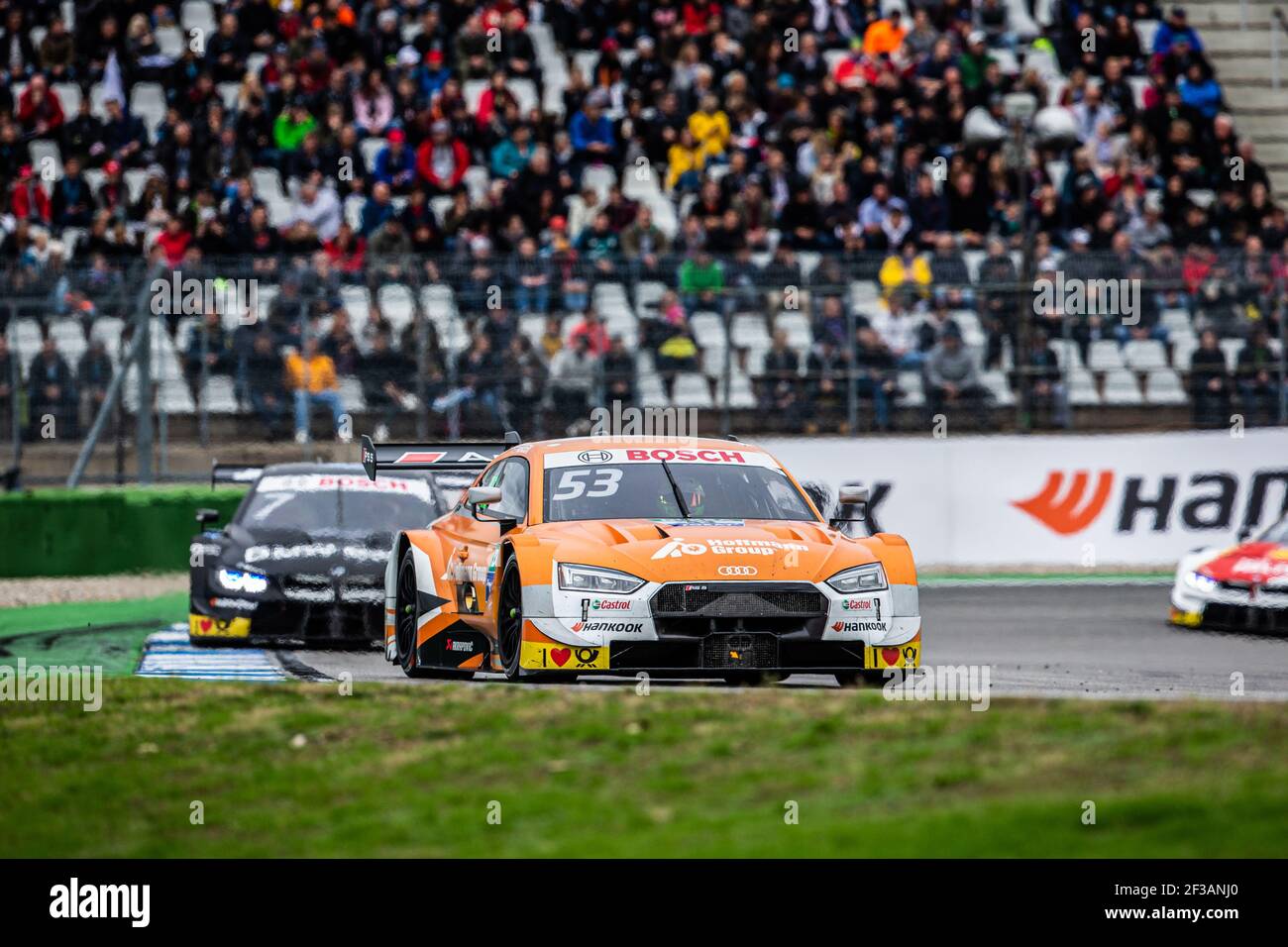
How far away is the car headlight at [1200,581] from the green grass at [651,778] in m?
6.79

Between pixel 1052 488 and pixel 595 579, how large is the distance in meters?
12.3

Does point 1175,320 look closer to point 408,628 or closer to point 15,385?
point 15,385

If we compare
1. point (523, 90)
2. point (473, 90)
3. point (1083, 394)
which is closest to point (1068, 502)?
point (1083, 394)

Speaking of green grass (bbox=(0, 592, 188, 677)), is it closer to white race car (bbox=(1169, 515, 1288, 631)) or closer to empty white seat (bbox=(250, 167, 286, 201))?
empty white seat (bbox=(250, 167, 286, 201))

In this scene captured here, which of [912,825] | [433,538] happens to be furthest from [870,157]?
[912,825]

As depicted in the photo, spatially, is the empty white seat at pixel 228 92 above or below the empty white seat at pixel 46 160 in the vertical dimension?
above

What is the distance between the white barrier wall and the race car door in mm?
9964

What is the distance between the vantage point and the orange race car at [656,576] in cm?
1039

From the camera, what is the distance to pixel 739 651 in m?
10.4

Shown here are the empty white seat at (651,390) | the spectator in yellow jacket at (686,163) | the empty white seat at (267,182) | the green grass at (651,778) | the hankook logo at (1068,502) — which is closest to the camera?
the green grass at (651,778)

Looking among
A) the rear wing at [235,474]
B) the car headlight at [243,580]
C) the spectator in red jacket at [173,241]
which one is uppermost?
the spectator in red jacket at [173,241]

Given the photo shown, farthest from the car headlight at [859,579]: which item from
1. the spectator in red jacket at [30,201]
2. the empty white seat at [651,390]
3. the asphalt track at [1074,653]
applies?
the spectator in red jacket at [30,201]

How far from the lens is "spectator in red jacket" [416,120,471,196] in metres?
24.2

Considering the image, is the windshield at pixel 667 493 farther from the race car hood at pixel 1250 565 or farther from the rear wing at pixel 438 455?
the race car hood at pixel 1250 565
